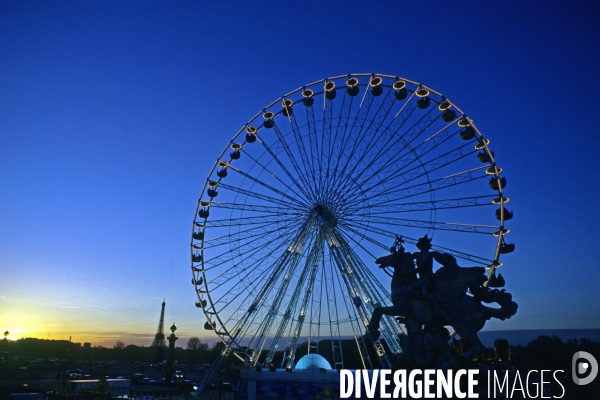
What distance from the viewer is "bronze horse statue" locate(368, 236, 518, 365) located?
14.4m

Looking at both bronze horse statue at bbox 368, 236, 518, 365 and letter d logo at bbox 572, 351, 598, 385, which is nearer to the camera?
letter d logo at bbox 572, 351, 598, 385

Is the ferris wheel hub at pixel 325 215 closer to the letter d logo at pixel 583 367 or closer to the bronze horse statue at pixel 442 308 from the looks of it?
the bronze horse statue at pixel 442 308

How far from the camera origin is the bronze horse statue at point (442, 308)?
14.4 m

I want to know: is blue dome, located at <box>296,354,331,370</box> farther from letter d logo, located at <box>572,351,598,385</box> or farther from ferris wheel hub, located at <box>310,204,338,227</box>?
letter d logo, located at <box>572,351,598,385</box>

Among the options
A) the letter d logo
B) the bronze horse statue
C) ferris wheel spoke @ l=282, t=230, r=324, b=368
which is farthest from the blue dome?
the letter d logo

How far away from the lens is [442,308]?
48.8 feet

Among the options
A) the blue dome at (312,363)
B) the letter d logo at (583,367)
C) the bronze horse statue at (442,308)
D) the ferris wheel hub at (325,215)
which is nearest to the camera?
the letter d logo at (583,367)

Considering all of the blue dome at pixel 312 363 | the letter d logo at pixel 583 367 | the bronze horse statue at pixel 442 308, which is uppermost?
the bronze horse statue at pixel 442 308

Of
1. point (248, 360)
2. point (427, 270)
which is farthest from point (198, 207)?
point (427, 270)

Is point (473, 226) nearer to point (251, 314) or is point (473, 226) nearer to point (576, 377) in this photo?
point (576, 377)

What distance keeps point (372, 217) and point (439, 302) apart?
27.2ft

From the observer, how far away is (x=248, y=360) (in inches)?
1017

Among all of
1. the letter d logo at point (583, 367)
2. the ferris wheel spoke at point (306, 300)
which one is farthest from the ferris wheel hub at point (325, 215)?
the letter d logo at point (583, 367)

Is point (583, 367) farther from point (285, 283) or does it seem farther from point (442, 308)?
point (285, 283)
